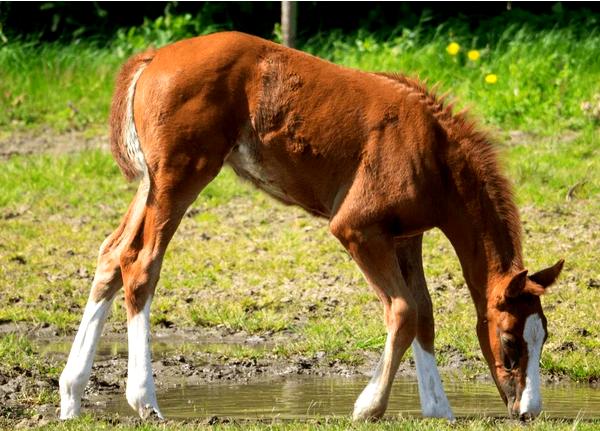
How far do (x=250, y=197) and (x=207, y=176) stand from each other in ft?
17.0

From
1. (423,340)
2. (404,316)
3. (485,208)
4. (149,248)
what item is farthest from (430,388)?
(149,248)

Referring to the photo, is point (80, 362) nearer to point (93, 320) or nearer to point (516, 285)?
A: point (93, 320)

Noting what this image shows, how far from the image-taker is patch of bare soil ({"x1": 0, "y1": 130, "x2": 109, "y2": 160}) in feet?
44.8

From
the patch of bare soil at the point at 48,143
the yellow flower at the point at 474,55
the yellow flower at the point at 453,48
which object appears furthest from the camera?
the yellow flower at the point at 453,48

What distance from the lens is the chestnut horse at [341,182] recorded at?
676 cm

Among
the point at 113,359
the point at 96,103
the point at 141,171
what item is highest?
the point at 141,171

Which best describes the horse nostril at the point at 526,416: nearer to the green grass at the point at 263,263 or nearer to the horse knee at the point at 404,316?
the horse knee at the point at 404,316

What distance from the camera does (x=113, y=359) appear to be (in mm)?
8164

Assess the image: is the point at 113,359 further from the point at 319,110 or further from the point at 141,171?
the point at 319,110

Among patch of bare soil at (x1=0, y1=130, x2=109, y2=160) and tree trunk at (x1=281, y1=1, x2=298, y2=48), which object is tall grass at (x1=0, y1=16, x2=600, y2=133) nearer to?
patch of bare soil at (x1=0, y1=130, x2=109, y2=160)

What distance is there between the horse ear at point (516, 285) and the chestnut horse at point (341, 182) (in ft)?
0.04

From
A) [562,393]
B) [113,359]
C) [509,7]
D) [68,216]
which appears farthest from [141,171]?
[509,7]

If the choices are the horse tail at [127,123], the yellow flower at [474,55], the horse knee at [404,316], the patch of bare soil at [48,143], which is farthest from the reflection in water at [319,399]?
the yellow flower at [474,55]

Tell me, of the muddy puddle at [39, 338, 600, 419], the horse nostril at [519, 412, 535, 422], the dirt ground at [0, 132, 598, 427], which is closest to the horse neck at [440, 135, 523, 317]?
the horse nostril at [519, 412, 535, 422]
